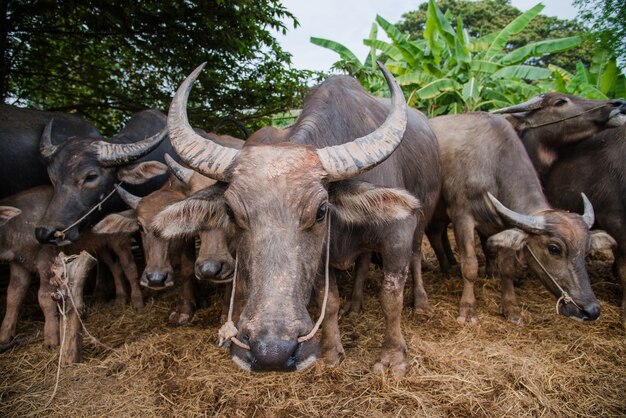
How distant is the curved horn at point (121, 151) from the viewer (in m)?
4.09

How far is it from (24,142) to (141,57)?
2.68 meters

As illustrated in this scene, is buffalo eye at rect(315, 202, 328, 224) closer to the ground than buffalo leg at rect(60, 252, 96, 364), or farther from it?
farther from it

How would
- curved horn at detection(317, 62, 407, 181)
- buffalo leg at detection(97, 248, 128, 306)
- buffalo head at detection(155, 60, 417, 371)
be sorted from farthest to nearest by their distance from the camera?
1. buffalo leg at detection(97, 248, 128, 306)
2. curved horn at detection(317, 62, 407, 181)
3. buffalo head at detection(155, 60, 417, 371)

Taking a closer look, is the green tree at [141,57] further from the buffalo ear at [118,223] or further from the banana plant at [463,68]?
the banana plant at [463,68]

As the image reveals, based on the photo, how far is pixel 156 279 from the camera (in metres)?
3.46

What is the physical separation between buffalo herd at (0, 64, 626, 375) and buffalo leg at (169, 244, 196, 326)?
24 mm

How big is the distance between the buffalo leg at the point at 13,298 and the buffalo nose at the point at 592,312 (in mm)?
5380

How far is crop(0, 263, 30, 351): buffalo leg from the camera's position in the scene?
12.0 feet

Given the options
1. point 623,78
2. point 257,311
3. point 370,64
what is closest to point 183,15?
point 257,311

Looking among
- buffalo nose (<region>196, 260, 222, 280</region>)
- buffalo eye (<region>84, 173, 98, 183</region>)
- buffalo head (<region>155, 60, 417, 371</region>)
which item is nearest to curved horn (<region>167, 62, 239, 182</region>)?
buffalo head (<region>155, 60, 417, 371</region>)

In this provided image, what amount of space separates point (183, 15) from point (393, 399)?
5.85 meters

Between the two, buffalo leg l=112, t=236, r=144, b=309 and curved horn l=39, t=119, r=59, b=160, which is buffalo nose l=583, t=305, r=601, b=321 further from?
curved horn l=39, t=119, r=59, b=160

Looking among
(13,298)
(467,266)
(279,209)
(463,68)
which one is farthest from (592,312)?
(463,68)

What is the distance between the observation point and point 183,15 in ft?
18.3
